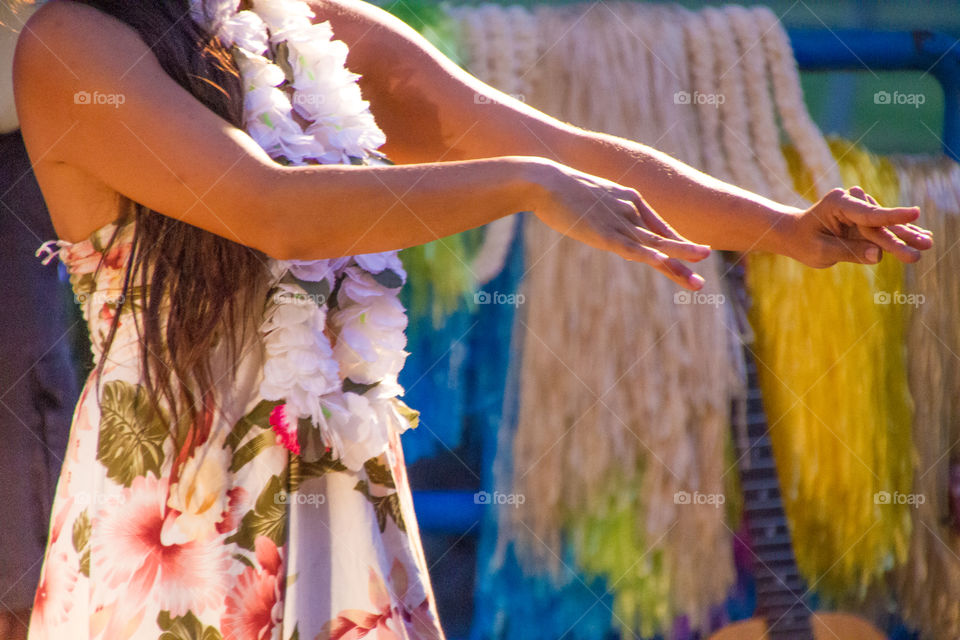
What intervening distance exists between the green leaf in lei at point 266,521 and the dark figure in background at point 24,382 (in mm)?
683

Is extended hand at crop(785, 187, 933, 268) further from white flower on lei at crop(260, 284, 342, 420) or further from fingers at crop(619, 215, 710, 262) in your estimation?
white flower on lei at crop(260, 284, 342, 420)

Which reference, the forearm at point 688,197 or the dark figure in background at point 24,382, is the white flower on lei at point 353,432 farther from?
the dark figure in background at point 24,382

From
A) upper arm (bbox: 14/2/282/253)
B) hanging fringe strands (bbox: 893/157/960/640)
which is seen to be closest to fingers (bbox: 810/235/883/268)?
upper arm (bbox: 14/2/282/253)

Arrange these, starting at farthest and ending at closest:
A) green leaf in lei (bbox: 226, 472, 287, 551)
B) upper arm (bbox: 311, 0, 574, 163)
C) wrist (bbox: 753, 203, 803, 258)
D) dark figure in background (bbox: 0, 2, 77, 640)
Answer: dark figure in background (bbox: 0, 2, 77, 640)
upper arm (bbox: 311, 0, 574, 163)
wrist (bbox: 753, 203, 803, 258)
green leaf in lei (bbox: 226, 472, 287, 551)

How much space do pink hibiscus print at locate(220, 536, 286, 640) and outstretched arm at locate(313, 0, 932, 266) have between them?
440mm

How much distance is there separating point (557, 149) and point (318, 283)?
290 millimetres

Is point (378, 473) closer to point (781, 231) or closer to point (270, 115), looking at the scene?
point (270, 115)

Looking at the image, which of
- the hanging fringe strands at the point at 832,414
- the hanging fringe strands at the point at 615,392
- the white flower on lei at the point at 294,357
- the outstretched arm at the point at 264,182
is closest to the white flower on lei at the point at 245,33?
the outstretched arm at the point at 264,182

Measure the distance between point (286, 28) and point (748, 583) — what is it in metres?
1.00

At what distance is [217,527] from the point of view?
0.70 meters

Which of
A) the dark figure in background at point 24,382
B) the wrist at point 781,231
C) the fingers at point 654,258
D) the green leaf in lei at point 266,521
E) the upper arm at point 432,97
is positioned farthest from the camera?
the dark figure in background at point 24,382

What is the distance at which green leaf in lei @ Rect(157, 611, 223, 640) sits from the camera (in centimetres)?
70

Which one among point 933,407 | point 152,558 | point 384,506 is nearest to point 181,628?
point 152,558

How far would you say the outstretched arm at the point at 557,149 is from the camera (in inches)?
31.5
